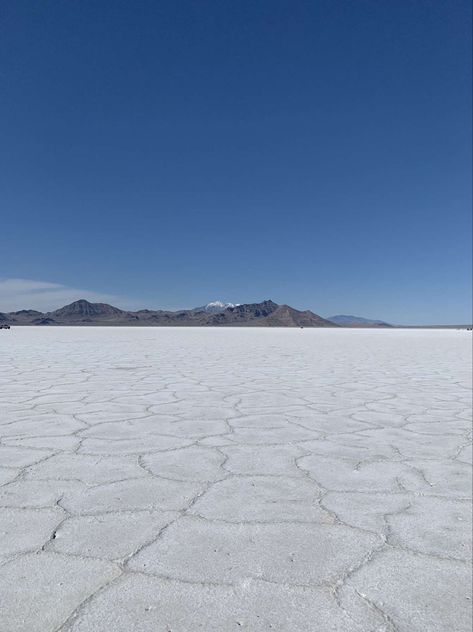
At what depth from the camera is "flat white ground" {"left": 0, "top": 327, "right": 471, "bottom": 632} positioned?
3.98 ft

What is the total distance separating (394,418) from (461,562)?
7.03 feet

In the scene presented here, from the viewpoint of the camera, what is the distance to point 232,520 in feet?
5.64

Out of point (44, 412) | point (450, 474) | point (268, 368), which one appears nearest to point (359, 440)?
point (450, 474)

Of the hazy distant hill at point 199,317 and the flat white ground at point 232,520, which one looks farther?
the hazy distant hill at point 199,317

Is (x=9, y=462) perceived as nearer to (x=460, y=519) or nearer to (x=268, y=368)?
(x=460, y=519)

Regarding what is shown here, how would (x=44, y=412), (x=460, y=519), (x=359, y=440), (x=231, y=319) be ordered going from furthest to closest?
1. (x=231, y=319)
2. (x=44, y=412)
3. (x=359, y=440)
4. (x=460, y=519)

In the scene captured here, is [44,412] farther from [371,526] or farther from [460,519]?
[460,519]

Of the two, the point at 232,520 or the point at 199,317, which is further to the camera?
the point at 199,317

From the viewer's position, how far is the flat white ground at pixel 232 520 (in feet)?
3.98

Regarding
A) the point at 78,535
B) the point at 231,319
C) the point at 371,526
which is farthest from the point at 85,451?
the point at 231,319

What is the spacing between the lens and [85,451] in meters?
2.54

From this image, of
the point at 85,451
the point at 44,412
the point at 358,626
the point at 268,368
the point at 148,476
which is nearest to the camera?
the point at 358,626

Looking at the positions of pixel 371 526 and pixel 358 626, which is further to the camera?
pixel 371 526

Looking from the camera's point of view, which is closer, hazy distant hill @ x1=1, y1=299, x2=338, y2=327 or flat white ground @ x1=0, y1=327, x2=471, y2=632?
flat white ground @ x1=0, y1=327, x2=471, y2=632
